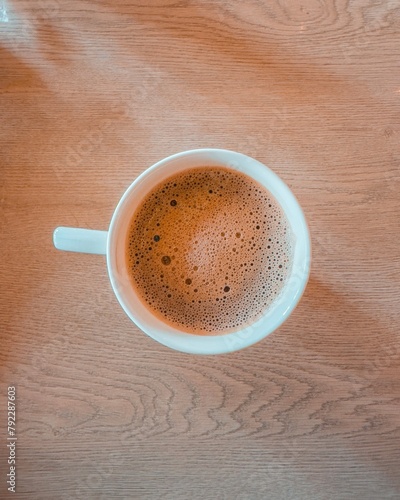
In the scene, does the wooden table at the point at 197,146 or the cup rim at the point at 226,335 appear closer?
the cup rim at the point at 226,335

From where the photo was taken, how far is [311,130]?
2.55 feet

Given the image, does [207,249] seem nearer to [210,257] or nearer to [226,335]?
[210,257]

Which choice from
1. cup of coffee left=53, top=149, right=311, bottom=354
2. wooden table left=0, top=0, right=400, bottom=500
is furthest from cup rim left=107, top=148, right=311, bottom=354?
wooden table left=0, top=0, right=400, bottom=500

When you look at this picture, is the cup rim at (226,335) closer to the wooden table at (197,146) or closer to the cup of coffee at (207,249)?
the cup of coffee at (207,249)

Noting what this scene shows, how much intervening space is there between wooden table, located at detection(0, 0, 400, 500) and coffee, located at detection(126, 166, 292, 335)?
85 mm

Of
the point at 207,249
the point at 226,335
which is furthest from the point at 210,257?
the point at 226,335

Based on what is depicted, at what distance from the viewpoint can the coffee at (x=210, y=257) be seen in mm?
714

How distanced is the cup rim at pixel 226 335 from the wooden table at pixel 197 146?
0.40 ft

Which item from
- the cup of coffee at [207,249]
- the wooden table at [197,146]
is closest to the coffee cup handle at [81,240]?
the cup of coffee at [207,249]

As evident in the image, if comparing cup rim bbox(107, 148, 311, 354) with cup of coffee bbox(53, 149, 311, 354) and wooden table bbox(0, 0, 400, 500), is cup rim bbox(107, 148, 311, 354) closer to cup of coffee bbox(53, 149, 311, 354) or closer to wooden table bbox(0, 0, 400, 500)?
cup of coffee bbox(53, 149, 311, 354)

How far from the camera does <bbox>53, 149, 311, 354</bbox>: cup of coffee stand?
69cm

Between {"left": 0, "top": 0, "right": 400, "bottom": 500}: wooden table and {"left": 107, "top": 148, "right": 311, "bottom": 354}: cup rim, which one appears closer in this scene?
{"left": 107, "top": 148, "right": 311, "bottom": 354}: cup rim

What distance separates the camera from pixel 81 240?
66 centimetres

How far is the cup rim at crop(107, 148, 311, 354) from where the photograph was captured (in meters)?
0.65
